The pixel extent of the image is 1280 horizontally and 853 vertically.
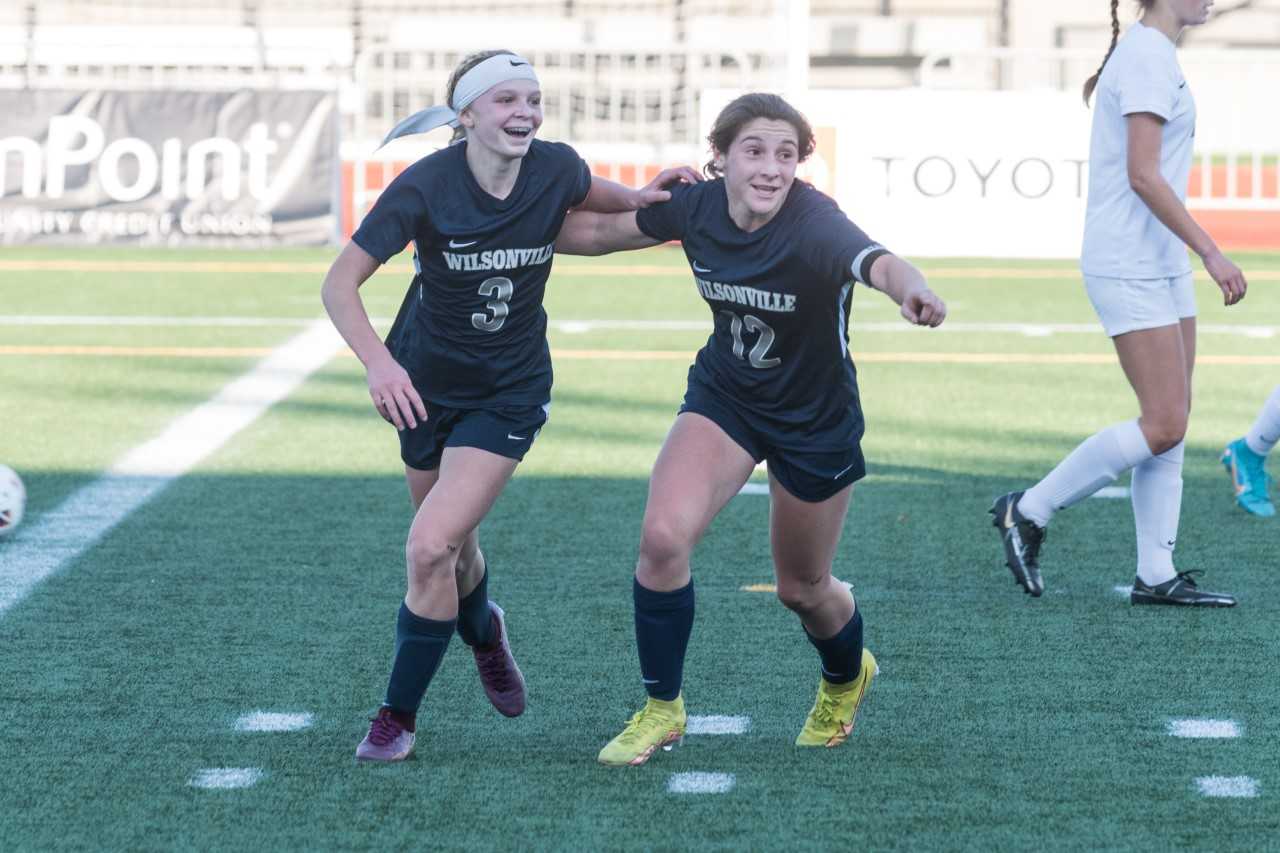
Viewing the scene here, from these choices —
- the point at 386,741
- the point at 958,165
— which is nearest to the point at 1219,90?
the point at 958,165

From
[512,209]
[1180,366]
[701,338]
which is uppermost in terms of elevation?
[512,209]

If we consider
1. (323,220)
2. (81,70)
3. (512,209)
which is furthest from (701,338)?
(81,70)

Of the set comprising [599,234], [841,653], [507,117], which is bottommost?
[841,653]

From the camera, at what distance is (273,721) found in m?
4.96

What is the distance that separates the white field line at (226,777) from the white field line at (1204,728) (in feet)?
6.99

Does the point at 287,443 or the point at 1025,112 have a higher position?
the point at 1025,112

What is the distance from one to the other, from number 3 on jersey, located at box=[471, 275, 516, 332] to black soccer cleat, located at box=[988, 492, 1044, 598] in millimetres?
2170

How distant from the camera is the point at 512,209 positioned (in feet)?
15.9

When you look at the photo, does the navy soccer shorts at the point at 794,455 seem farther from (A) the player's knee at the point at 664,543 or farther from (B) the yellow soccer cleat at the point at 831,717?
(B) the yellow soccer cleat at the point at 831,717

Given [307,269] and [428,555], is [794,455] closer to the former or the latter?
[428,555]

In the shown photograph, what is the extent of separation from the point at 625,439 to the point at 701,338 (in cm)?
348

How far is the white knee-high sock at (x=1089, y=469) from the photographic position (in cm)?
612

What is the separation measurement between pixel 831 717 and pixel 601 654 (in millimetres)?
988

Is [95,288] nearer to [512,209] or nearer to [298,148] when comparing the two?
[298,148]
